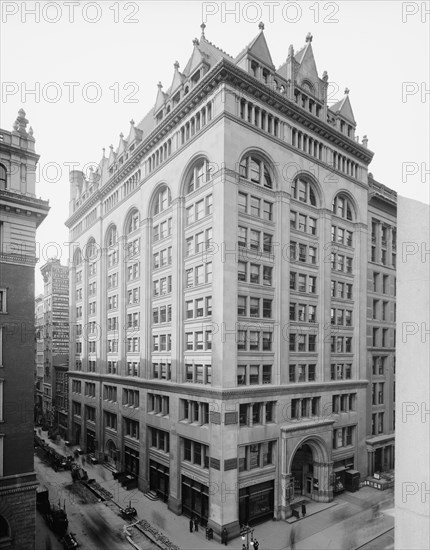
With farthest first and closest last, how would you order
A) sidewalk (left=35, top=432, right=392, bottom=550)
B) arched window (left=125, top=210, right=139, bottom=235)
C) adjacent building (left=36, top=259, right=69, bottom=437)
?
adjacent building (left=36, top=259, right=69, bottom=437)
arched window (left=125, top=210, right=139, bottom=235)
sidewalk (left=35, top=432, right=392, bottom=550)

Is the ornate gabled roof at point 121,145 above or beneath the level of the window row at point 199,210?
above

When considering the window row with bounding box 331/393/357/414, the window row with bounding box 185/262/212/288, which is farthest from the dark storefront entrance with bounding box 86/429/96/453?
the window row with bounding box 331/393/357/414

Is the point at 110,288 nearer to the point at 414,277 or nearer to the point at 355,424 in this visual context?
the point at 355,424

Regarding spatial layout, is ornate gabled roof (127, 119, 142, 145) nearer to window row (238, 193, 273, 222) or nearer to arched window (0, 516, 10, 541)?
window row (238, 193, 273, 222)

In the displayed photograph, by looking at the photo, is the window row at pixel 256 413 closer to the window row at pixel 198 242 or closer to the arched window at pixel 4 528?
the window row at pixel 198 242

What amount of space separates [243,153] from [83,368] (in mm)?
39003

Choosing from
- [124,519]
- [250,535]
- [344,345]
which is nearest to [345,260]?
[344,345]

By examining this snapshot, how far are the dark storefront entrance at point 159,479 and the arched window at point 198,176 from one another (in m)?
25.8

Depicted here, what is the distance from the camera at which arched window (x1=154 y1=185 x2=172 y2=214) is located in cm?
3994

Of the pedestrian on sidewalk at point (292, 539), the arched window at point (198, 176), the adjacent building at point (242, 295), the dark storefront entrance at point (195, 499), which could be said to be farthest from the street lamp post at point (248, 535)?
the arched window at point (198, 176)

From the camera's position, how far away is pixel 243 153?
32.9 m

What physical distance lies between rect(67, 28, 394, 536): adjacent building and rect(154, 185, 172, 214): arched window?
21 centimetres

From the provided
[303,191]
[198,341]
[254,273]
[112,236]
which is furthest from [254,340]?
[112,236]

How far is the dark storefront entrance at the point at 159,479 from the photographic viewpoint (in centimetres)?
3550
